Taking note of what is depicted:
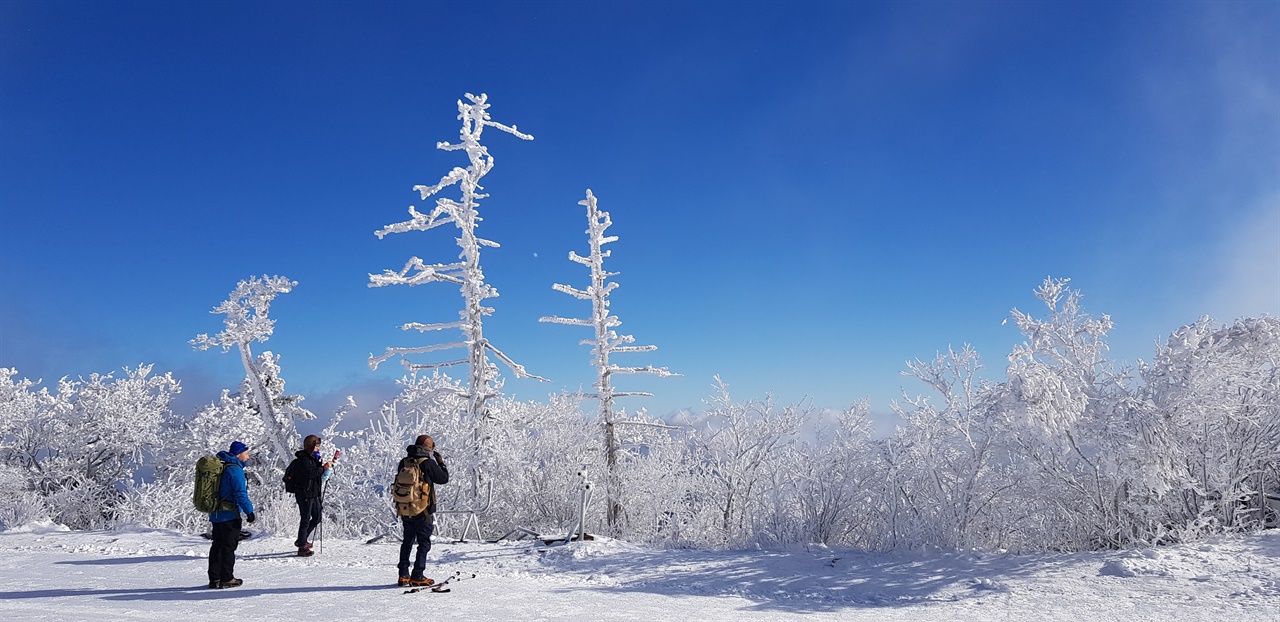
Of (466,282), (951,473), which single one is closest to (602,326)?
(466,282)

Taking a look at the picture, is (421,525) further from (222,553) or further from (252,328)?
(252,328)

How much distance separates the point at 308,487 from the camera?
948 centimetres

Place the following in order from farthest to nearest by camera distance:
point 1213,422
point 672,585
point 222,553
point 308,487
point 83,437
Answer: point 83,437 → point 308,487 → point 1213,422 → point 672,585 → point 222,553

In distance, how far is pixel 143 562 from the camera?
896 cm

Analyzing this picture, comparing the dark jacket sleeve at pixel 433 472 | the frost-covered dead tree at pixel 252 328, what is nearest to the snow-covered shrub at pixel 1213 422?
the dark jacket sleeve at pixel 433 472

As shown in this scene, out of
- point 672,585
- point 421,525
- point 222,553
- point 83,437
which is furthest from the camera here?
point 83,437

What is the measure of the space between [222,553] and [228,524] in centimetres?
29

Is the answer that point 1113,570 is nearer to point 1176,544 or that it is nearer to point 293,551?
point 1176,544

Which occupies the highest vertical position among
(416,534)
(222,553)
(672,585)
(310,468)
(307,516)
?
(310,468)

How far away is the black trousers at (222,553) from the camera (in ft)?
24.6

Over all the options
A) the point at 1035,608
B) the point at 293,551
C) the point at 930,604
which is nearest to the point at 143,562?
the point at 293,551

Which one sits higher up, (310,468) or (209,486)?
(310,468)

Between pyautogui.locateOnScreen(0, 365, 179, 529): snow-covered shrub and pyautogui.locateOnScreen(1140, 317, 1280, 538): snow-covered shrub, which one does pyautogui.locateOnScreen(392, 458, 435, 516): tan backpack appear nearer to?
pyautogui.locateOnScreen(1140, 317, 1280, 538): snow-covered shrub

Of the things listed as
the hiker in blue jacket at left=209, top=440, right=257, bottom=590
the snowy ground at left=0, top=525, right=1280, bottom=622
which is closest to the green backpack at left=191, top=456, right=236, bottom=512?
the hiker in blue jacket at left=209, top=440, right=257, bottom=590
